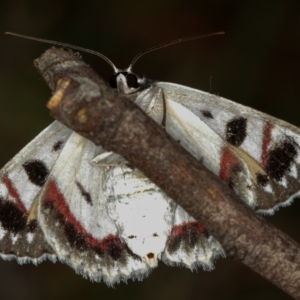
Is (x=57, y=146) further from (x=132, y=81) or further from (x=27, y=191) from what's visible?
(x=132, y=81)

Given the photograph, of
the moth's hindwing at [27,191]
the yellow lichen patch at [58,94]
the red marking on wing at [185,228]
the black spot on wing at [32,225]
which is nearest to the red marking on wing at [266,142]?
the red marking on wing at [185,228]

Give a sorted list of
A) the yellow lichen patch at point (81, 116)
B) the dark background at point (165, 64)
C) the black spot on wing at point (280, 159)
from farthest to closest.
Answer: the dark background at point (165, 64), the black spot on wing at point (280, 159), the yellow lichen patch at point (81, 116)

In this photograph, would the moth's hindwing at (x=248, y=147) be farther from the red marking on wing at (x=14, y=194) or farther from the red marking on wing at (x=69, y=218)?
the red marking on wing at (x=14, y=194)

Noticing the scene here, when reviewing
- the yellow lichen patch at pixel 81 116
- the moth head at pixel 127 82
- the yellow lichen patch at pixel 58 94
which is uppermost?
the yellow lichen patch at pixel 58 94

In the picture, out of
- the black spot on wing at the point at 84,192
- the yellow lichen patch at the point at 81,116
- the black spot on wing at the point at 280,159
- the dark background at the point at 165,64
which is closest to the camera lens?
the yellow lichen patch at the point at 81,116

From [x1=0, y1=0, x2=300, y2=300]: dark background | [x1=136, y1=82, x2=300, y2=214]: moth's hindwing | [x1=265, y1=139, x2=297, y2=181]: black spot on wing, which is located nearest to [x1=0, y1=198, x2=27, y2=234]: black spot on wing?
[x1=136, y1=82, x2=300, y2=214]: moth's hindwing

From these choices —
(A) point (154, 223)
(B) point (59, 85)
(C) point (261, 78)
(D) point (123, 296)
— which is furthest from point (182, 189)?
(C) point (261, 78)
